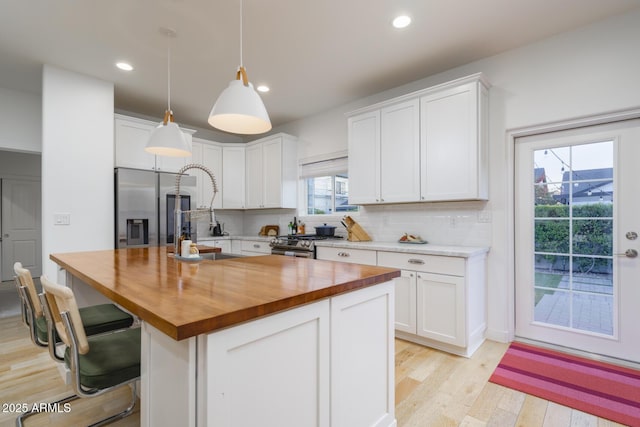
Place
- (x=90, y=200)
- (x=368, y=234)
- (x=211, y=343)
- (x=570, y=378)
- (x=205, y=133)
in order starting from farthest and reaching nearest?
(x=205, y=133) < (x=368, y=234) < (x=90, y=200) < (x=570, y=378) < (x=211, y=343)

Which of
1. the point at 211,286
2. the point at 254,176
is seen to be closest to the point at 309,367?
the point at 211,286

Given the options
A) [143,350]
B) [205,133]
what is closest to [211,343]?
[143,350]

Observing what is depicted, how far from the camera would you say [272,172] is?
16.0 ft

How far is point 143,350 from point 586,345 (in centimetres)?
333

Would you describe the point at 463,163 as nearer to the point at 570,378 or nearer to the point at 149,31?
the point at 570,378

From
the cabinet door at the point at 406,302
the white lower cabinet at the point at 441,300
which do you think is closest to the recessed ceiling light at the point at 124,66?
the white lower cabinet at the point at 441,300

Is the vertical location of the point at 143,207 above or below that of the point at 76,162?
below

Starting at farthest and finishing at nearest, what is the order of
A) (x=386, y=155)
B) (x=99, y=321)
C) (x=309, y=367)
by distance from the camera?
1. (x=386, y=155)
2. (x=99, y=321)
3. (x=309, y=367)

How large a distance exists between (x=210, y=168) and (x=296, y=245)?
2169mm

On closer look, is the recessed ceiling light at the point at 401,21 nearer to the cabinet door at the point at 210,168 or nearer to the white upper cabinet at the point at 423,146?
the white upper cabinet at the point at 423,146

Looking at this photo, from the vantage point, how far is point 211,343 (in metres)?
0.89

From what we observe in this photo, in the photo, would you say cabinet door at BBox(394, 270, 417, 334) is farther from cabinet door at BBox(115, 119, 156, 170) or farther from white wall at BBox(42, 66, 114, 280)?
cabinet door at BBox(115, 119, 156, 170)

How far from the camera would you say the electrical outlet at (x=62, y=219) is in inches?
127

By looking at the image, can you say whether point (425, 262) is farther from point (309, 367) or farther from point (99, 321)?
point (99, 321)
